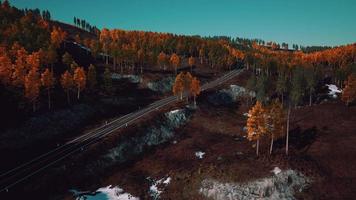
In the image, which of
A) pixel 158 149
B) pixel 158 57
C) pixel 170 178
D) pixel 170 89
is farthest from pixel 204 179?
pixel 158 57

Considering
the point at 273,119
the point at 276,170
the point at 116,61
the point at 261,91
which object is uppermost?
the point at 116,61

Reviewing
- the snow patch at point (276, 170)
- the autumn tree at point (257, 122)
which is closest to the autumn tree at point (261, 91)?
the autumn tree at point (257, 122)

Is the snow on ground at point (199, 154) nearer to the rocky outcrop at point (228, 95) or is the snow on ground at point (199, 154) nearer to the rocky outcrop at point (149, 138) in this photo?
the rocky outcrop at point (149, 138)

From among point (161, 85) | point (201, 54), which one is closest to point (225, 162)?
point (161, 85)

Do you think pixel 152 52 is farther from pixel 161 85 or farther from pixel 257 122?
pixel 257 122

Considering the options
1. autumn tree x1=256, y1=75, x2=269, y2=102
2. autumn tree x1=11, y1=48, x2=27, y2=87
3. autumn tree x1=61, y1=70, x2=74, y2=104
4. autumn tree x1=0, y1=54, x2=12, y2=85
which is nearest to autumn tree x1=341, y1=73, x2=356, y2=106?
autumn tree x1=256, y1=75, x2=269, y2=102

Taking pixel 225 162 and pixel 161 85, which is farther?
pixel 161 85
